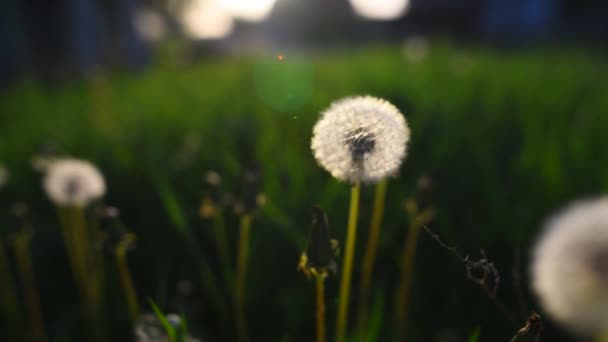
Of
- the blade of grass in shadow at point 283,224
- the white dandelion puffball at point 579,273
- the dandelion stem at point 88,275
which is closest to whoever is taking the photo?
the white dandelion puffball at point 579,273

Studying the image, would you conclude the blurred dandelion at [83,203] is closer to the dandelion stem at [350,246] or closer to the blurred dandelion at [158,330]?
the blurred dandelion at [158,330]

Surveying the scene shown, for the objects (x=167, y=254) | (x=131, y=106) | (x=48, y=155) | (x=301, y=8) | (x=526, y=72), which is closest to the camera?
(x=48, y=155)

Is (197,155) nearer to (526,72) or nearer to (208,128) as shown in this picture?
(208,128)

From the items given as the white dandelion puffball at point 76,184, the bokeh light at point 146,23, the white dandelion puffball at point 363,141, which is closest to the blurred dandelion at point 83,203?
the white dandelion puffball at point 76,184

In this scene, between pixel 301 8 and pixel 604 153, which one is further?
pixel 301 8

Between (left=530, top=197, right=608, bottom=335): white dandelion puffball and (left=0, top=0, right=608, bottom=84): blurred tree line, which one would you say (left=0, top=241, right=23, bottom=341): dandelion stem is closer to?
(left=530, top=197, right=608, bottom=335): white dandelion puffball

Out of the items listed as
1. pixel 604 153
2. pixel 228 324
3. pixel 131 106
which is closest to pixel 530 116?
pixel 604 153
